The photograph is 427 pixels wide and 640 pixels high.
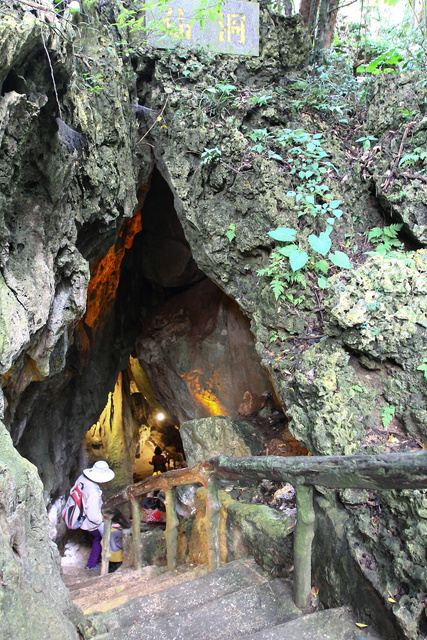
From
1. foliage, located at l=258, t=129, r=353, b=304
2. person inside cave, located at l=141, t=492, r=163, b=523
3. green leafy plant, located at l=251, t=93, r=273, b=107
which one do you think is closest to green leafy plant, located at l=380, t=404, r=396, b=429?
foliage, located at l=258, t=129, r=353, b=304

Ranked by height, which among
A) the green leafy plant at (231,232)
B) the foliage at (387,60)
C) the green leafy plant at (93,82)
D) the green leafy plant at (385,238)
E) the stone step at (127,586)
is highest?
the foliage at (387,60)

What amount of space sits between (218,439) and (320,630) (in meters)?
4.49

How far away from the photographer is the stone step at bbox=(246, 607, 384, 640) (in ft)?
6.21

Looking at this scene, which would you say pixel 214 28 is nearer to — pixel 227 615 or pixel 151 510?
pixel 227 615

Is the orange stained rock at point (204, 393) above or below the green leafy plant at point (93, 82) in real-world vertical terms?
below

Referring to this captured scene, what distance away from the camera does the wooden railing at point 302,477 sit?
155cm

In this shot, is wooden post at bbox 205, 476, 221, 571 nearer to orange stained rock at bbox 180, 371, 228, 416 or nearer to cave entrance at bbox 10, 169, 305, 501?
cave entrance at bbox 10, 169, 305, 501

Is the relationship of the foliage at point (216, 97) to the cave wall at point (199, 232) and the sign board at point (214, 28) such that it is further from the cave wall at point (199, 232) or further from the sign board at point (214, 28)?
the sign board at point (214, 28)

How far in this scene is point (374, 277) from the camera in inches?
145

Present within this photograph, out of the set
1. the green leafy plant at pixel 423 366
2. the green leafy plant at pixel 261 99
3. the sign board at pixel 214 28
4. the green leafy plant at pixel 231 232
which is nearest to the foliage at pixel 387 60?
the green leafy plant at pixel 261 99

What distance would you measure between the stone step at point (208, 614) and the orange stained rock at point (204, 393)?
559 centimetres

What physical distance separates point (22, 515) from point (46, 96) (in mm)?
3023

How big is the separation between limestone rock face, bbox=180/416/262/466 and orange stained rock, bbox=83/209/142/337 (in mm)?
2930

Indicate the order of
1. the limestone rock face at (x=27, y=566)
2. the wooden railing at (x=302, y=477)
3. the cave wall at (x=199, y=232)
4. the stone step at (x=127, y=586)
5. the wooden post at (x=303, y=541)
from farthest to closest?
the stone step at (x=127, y=586) → the cave wall at (x=199, y=232) → the wooden post at (x=303, y=541) → the limestone rock face at (x=27, y=566) → the wooden railing at (x=302, y=477)
